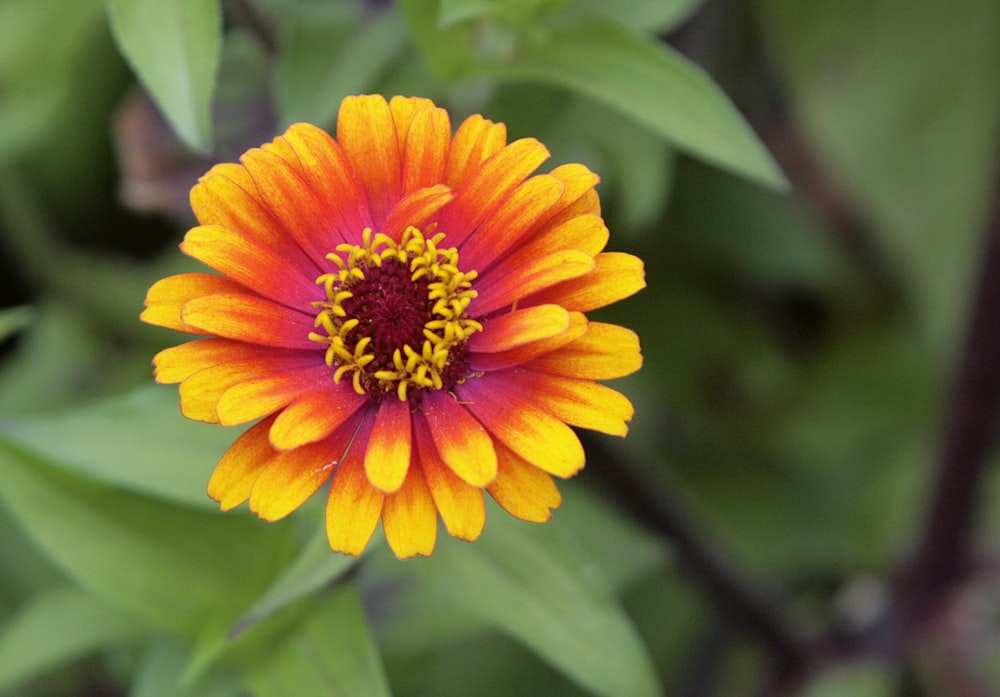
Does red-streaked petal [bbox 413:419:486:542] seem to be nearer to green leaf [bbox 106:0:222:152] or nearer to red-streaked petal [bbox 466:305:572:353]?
red-streaked petal [bbox 466:305:572:353]

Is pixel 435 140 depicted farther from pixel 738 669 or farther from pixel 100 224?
pixel 100 224

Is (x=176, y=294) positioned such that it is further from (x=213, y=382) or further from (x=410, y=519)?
(x=410, y=519)

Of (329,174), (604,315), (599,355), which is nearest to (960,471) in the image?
(604,315)

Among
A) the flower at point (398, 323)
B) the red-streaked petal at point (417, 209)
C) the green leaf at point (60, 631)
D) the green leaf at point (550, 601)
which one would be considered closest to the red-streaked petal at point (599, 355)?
the flower at point (398, 323)

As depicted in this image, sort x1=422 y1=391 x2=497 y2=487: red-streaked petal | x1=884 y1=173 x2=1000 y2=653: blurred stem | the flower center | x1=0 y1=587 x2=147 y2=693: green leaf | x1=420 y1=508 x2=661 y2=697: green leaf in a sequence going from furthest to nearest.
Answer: x1=884 y1=173 x2=1000 y2=653: blurred stem < x1=0 y1=587 x2=147 y2=693: green leaf < x1=420 y1=508 x2=661 y2=697: green leaf < the flower center < x1=422 y1=391 x2=497 y2=487: red-streaked petal

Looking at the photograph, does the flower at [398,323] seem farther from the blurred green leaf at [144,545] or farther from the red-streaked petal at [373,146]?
the blurred green leaf at [144,545]

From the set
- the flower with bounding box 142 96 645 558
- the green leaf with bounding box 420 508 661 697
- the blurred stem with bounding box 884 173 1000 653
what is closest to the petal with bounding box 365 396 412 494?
the flower with bounding box 142 96 645 558
